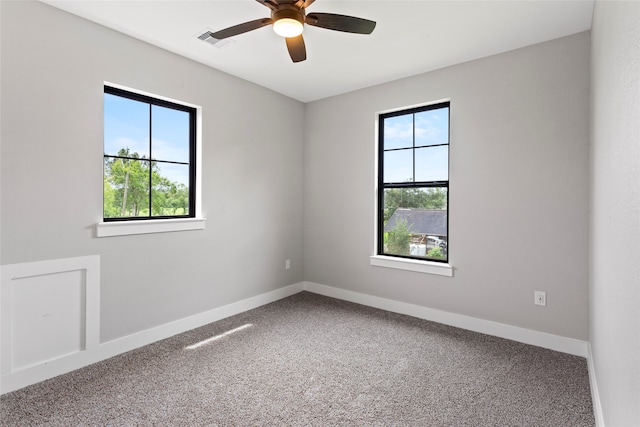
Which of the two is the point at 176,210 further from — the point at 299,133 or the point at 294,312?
the point at 299,133

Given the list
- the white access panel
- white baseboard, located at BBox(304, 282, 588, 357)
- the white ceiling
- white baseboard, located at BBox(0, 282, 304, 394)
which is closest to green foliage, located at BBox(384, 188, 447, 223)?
white baseboard, located at BBox(304, 282, 588, 357)

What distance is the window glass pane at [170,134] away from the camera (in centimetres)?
292

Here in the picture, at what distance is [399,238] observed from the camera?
12.0ft

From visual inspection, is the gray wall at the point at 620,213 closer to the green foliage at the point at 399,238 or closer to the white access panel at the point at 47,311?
the green foliage at the point at 399,238

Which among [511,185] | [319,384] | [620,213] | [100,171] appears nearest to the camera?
[620,213]

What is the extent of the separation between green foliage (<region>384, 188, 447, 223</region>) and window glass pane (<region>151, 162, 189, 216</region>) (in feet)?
7.00

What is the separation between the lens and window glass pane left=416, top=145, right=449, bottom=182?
3.30 metres

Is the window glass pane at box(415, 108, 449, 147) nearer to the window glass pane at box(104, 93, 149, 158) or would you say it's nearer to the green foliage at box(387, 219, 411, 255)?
the green foliage at box(387, 219, 411, 255)

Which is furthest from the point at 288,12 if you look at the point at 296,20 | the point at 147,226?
the point at 147,226

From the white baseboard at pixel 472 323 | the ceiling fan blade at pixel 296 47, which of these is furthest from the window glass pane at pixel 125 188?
the white baseboard at pixel 472 323

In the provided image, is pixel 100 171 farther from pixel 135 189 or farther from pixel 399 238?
pixel 399 238

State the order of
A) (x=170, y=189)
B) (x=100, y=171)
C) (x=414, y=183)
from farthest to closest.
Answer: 1. (x=414, y=183)
2. (x=170, y=189)
3. (x=100, y=171)

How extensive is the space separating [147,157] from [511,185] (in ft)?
10.4

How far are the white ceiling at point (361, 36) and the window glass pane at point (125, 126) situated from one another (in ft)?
1.76
